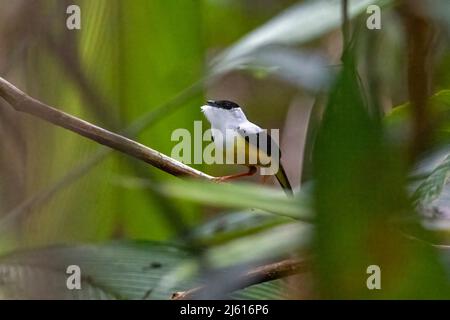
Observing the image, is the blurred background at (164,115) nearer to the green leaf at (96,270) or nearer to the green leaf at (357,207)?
the green leaf at (96,270)

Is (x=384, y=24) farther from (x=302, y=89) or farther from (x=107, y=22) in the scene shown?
(x=107, y=22)

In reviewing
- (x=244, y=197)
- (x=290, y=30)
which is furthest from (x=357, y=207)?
(x=290, y=30)

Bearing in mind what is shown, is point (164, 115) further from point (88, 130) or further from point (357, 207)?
point (357, 207)

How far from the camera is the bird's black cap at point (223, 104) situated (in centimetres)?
55

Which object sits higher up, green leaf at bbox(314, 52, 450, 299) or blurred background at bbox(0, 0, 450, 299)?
blurred background at bbox(0, 0, 450, 299)

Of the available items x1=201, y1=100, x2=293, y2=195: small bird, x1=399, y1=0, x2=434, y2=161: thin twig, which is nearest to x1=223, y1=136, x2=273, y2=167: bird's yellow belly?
x1=201, y1=100, x2=293, y2=195: small bird

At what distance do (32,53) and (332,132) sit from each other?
1.44ft

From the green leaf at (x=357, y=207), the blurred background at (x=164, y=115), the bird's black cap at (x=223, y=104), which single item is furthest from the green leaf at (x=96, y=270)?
the green leaf at (x=357, y=207)

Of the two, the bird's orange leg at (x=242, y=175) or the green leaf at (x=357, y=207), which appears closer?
the green leaf at (x=357, y=207)

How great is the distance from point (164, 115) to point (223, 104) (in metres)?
0.05

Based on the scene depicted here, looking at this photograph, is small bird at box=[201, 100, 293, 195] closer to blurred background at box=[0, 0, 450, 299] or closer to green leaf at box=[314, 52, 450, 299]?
blurred background at box=[0, 0, 450, 299]

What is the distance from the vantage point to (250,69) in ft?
1.96

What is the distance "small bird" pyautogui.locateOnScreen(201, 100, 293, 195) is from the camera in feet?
1.77

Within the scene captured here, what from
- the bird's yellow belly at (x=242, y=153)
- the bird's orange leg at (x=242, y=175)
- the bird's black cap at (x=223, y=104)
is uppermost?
the bird's black cap at (x=223, y=104)
